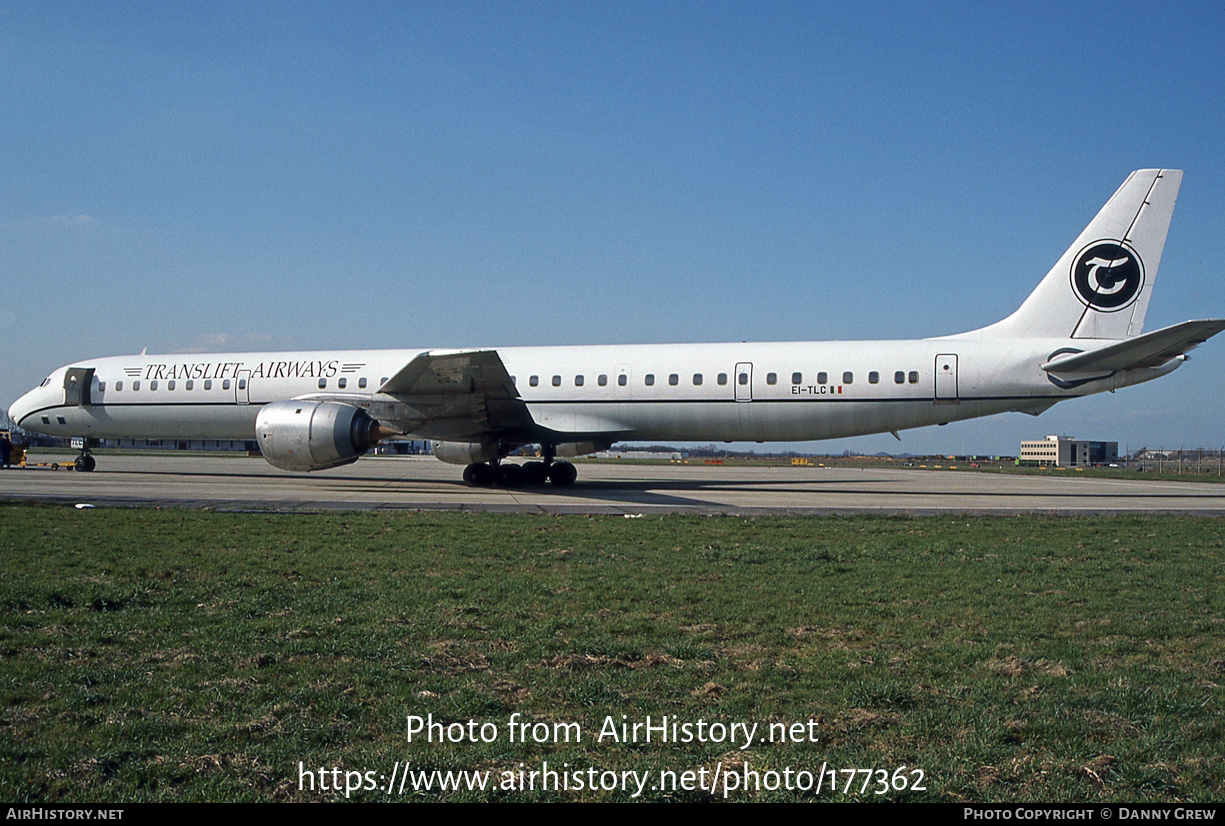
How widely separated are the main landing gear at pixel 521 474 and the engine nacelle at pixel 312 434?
3.88m

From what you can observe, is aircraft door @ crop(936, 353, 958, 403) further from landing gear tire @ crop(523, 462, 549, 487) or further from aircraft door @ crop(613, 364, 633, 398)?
landing gear tire @ crop(523, 462, 549, 487)

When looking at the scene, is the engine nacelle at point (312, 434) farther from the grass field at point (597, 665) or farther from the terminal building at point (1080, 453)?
the terminal building at point (1080, 453)

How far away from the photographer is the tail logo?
1922cm

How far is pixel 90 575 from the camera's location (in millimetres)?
7246

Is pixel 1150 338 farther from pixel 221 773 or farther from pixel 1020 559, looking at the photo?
pixel 221 773


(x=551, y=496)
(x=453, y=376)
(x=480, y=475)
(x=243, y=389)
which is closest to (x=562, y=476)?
(x=480, y=475)

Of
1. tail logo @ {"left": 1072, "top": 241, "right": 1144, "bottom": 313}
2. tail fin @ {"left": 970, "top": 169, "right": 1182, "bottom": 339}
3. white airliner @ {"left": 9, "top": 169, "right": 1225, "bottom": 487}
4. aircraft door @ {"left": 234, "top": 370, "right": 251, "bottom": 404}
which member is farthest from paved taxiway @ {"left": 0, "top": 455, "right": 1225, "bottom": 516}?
tail logo @ {"left": 1072, "top": 241, "right": 1144, "bottom": 313}

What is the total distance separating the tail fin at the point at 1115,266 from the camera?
62.5 ft

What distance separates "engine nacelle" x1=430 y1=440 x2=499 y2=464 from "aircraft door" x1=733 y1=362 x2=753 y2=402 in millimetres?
6365

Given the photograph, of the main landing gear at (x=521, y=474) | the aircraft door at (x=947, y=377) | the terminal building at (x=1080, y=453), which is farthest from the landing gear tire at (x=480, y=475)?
the terminal building at (x=1080, y=453)

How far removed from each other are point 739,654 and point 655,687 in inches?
34.4
